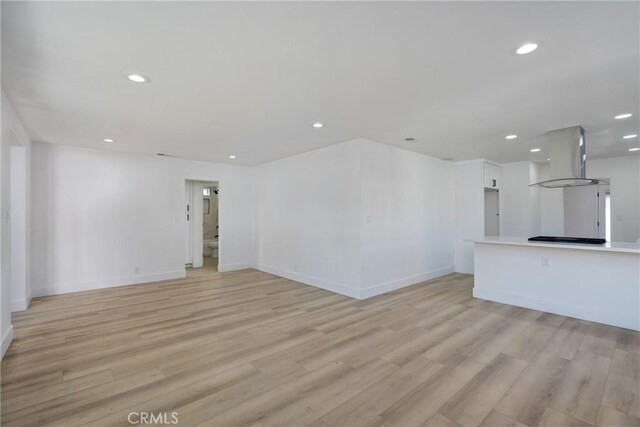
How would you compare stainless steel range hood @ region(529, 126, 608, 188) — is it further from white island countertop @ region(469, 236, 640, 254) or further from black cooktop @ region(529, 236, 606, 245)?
white island countertop @ region(469, 236, 640, 254)

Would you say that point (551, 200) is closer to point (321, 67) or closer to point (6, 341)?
point (321, 67)

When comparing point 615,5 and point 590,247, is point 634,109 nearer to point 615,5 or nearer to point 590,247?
point 590,247

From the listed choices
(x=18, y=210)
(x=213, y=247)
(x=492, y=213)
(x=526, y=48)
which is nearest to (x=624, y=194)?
(x=492, y=213)

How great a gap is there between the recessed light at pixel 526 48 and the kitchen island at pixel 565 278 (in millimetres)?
2666

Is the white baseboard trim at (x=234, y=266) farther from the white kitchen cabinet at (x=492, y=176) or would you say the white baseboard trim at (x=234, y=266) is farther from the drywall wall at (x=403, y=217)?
the white kitchen cabinet at (x=492, y=176)

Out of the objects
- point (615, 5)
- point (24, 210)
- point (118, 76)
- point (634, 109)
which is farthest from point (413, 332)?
point (24, 210)

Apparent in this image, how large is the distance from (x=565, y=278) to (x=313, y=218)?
379cm

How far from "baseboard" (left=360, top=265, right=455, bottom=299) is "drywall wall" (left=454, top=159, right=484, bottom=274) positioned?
0.39 meters

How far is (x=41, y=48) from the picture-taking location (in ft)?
6.81

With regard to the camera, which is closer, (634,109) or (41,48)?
(41,48)

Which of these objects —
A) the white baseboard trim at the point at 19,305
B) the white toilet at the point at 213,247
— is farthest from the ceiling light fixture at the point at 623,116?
the white toilet at the point at 213,247

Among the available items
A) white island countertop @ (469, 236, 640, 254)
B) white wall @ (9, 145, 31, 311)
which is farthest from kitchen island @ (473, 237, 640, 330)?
white wall @ (9, 145, 31, 311)

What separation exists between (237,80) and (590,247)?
4369 mm

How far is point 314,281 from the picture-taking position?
5.36 metres
